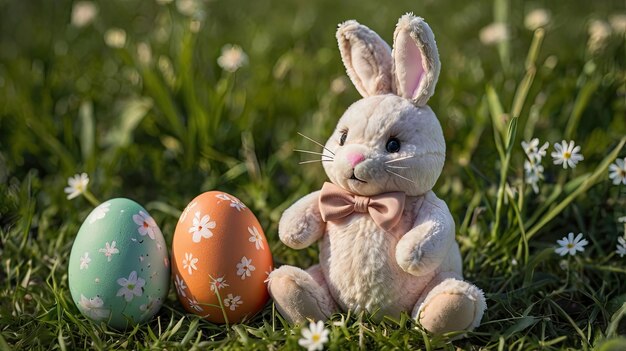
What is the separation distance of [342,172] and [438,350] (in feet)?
1.51

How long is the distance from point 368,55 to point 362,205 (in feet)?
1.18

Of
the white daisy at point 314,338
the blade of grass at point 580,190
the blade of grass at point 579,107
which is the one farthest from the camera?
the blade of grass at point 579,107

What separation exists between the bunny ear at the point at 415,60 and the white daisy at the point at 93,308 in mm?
856

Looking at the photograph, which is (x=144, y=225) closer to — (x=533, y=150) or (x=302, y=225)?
(x=302, y=225)

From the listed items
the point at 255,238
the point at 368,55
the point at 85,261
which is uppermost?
the point at 368,55

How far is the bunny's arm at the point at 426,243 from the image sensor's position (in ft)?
4.65

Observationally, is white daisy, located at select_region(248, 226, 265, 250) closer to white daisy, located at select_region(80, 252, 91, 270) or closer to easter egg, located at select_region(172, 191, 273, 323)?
easter egg, located at select_region(172, 191, 273, 323)

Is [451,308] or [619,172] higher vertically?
[619,172]

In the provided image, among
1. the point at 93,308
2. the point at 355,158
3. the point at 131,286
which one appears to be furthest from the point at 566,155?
the point at 93,308

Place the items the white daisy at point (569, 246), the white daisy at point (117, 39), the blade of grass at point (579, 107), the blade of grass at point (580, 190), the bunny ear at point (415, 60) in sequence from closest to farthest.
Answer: the bunny ear at point (415, 60)
the white daisy at point (569, 246)
the blade of grass at point (580, 190)
the blade of grass at point (579, 107)
the white daisy at point (117, 39)

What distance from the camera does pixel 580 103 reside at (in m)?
2.24

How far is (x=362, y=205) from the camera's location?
4.99 ft

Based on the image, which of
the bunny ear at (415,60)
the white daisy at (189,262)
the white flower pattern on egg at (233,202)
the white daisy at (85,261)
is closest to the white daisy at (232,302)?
the white daisy at (189,262)

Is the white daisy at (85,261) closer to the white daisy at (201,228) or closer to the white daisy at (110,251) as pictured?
the white daisy at (110,251)
